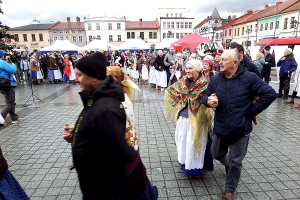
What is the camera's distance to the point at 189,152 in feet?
10.9

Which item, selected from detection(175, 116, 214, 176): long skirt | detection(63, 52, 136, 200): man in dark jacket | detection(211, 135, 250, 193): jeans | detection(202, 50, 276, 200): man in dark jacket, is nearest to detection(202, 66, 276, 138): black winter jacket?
detection(202, 50, 276, 200): man in dark jacket

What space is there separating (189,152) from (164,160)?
0.88 m

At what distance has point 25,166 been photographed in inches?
156

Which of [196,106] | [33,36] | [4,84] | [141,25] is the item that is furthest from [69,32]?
[196,106]

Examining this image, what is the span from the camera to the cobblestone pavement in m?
3.18

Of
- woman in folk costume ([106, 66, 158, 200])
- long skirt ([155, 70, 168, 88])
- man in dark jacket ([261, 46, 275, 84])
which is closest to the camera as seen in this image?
woman in folk costume ([106, 66, 158, 200])

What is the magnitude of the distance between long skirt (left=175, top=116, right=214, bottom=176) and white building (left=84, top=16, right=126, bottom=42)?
73521mm

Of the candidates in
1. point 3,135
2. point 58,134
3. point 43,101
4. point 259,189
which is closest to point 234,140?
point 259,189

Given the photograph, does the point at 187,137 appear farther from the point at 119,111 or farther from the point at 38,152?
the point at 38,152

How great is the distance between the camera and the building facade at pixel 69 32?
6919 centimetres

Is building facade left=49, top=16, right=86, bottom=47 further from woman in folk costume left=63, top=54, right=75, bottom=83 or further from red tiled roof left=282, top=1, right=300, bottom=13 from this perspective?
woman in folk costume left=63, top=54, right=75, bottom=83

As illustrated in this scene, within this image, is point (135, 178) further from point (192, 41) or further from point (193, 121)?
point (192, 41)

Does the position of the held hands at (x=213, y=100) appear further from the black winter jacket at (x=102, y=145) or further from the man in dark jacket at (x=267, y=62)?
the man in dark jacket at (x=267, y=62)

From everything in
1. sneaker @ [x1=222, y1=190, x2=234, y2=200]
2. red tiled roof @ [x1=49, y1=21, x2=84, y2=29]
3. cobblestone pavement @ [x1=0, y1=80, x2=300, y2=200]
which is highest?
red tiled roof @ [x1=49, y1=21, x2=84, y2=29]
